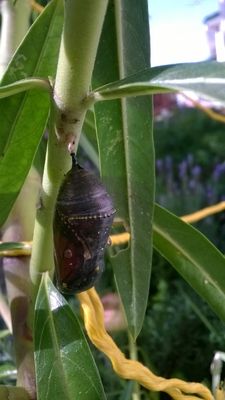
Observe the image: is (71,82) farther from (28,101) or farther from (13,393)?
(13,393)

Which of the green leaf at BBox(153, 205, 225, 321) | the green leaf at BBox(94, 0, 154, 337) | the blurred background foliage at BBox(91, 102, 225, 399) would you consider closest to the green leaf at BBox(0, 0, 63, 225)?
the green leaf at BBox(94, 0, 154, 337)

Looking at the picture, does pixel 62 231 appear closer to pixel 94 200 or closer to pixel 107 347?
pixel 94 200

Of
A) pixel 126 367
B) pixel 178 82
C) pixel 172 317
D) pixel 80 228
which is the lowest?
pixel 172 317

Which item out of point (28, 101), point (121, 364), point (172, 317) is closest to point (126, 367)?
point (121, 364)

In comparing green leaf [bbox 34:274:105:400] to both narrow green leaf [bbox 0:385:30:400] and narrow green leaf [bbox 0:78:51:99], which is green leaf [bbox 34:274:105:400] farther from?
narrow green leaf [bbox 0:78:51:99]

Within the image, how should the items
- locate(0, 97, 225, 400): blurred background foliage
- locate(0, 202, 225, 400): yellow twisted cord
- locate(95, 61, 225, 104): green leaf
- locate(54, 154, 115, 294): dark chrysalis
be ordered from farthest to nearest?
locate(0, 97, 225, 400): blurred background foliage
locate(0, 202, 225, 400): yellow twisted cord
locate(54, 154, 115, 294): dark chrysalis
locate(95, 61, 225, 104): green leaf

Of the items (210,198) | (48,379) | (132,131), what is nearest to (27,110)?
(132,131)

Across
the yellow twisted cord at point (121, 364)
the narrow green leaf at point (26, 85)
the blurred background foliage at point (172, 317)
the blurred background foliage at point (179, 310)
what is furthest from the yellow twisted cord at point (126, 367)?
the blurred background foliage at point (179, 310)
